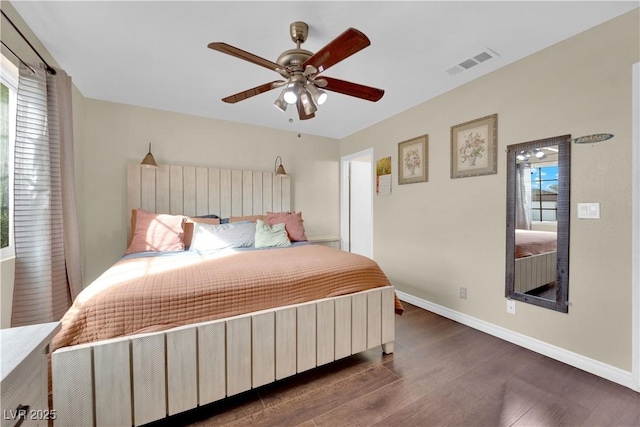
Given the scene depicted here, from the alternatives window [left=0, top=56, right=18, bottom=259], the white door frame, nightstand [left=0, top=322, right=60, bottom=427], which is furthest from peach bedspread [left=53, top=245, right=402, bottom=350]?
the white door frame

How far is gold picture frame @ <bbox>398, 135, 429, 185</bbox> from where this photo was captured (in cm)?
309

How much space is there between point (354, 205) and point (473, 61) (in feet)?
9.18

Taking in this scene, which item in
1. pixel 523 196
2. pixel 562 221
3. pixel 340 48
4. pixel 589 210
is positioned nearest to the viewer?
pixel 340 48

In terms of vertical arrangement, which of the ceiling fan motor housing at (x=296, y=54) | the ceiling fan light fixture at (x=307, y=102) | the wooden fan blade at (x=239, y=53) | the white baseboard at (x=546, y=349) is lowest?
the white baseboard at (x=546, y=349)

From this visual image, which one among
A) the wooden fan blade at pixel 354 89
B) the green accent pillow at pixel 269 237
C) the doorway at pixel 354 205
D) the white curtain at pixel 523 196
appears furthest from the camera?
the doorway at pixel 354 205

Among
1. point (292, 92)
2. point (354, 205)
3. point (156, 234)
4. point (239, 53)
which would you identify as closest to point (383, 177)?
point (354, 205)

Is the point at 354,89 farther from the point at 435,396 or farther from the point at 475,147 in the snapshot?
the point at 435,396

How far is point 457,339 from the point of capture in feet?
7.70

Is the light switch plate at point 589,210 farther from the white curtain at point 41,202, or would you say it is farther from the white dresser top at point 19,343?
the white curtain at point 41,202

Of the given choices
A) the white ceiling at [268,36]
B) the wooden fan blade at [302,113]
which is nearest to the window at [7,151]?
the white ceiling at [268,36]

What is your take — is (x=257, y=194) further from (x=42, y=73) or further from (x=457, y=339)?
(x=457, y=339)

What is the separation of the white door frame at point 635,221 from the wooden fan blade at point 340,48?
1.82 m

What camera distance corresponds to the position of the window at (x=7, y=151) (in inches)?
67.7

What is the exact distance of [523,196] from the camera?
2230mm
